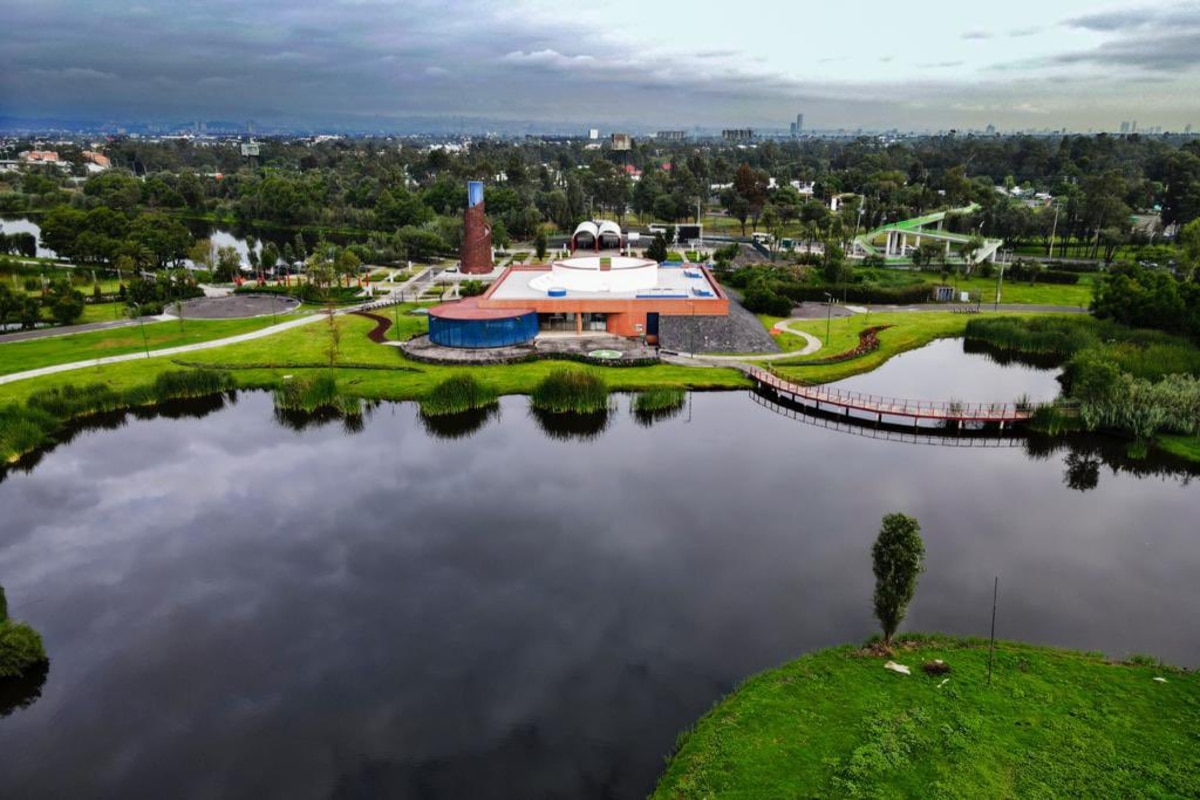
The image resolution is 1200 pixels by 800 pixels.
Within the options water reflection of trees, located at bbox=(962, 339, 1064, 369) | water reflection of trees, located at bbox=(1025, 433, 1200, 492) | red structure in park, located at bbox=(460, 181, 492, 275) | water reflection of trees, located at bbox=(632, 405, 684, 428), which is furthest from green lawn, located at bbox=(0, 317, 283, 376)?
water reflection of trees, located at bbox=(962, 339, 1064, 369)

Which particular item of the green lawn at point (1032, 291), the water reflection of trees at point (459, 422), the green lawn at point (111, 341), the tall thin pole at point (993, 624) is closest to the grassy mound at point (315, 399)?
the water reflection of trees at point (459, 422)

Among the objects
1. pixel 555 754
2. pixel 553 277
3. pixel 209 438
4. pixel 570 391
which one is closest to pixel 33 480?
pixel 209 438

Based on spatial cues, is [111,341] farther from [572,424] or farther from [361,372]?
[572,424]

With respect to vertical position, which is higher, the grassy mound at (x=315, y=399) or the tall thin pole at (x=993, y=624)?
the grassy mound at (x=315, y=399)

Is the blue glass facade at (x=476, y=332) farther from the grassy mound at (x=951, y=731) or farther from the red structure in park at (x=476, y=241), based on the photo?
the grassy mound at (x=951, y=731)

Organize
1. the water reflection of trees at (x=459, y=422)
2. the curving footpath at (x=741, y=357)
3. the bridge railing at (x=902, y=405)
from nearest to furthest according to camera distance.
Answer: the water reflection of trees at (x=459, y=422), the bridge railing at (x=902, y=405), the curving footpath at (x=741, y=357)

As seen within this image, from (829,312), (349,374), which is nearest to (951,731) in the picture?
(349,374)
